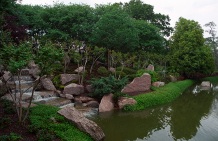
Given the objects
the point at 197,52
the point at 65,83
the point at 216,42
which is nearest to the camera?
the point at 65,83

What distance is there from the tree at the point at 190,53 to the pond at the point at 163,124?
14.7m

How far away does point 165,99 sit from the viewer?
19.5 m

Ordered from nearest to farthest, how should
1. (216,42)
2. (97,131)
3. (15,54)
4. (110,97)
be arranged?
1. (15,54)
2. (97,131)
3. (110,97)
4. (216,42)

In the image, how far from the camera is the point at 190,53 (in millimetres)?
32812

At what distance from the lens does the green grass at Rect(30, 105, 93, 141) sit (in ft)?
30.9

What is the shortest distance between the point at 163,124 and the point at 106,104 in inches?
156

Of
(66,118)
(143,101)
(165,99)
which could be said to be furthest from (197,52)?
(66,118)

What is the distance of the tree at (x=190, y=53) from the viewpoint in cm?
3253

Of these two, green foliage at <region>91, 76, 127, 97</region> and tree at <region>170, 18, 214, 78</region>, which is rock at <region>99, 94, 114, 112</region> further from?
tree at <region>170, 18, 214, 78</region>

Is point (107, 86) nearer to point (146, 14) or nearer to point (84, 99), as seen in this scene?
point (84, 99)

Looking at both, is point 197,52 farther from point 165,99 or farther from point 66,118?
point 66,118

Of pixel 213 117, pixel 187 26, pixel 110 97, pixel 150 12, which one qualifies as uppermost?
pixel 150 12

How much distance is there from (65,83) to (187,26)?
75.4 feet

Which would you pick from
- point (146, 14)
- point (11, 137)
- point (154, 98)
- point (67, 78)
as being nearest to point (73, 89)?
point (67, 78)
